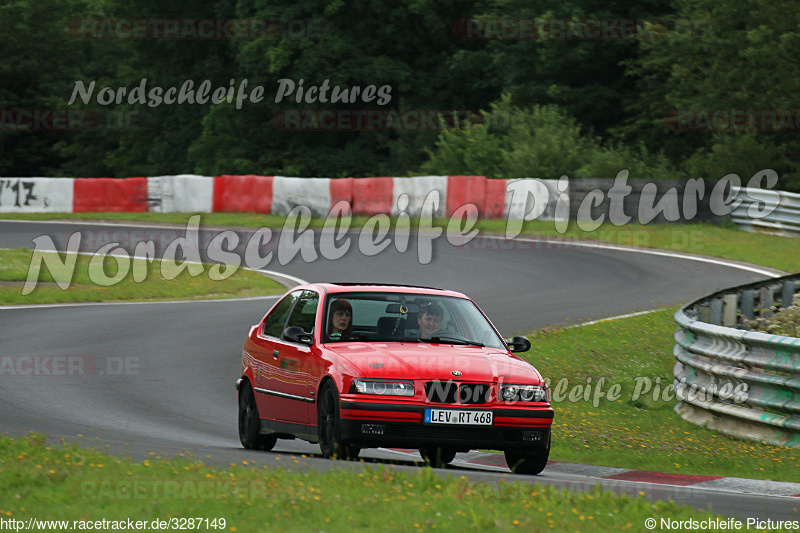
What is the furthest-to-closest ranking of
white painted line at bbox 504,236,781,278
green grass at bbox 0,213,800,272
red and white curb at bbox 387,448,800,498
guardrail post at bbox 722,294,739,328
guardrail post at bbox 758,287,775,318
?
green grass at bbox 0,213,800,272 → white painted line at bbox 504,236,781,278 → guardrail post at bbox 758,287,775,318 → guardrail post at bbox 722,294,739,328 → red and white curb at bbox 387,448,800,498

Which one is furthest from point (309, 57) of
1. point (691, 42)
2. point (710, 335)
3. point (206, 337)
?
point (710, 335)

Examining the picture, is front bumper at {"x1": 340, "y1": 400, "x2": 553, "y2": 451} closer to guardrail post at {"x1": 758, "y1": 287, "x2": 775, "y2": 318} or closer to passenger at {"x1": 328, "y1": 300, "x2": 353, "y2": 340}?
passenger at {"x1": 328, "y1": 300, "x2": 353, "y2": 340}

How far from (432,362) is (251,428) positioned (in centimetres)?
219

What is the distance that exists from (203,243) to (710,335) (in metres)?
18.9

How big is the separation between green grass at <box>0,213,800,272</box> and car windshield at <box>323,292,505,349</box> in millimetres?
15068

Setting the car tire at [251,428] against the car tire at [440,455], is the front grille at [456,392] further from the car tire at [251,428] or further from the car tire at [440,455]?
the car tire at [251,428]

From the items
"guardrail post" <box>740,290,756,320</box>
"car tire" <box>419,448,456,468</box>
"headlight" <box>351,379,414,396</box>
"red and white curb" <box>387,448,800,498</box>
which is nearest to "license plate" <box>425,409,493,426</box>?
"headlight" <box>351,379,414,396</box>

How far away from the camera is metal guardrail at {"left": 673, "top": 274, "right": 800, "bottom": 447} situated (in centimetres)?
1081

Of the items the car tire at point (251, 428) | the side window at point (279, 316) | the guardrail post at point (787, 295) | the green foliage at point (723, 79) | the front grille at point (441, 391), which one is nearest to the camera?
the front grille at point (441, 391)

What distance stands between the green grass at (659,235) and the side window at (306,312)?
614 inches

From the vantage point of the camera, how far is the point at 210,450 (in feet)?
31.6

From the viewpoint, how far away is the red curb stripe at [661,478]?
9.73 meters

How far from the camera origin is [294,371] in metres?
10.2

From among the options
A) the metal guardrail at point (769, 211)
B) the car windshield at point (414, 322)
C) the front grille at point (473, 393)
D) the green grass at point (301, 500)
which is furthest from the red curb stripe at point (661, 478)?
the metal guardrail at point (769, 211)
